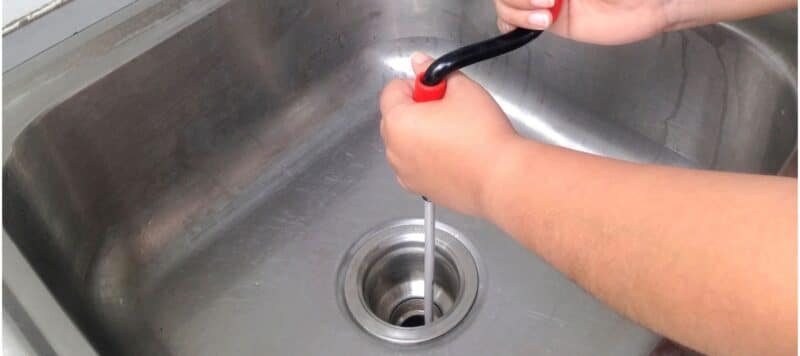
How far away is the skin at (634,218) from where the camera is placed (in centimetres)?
29

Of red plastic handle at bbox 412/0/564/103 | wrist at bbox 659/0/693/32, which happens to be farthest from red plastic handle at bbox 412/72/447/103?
wrist at bbox 659/0/693/32

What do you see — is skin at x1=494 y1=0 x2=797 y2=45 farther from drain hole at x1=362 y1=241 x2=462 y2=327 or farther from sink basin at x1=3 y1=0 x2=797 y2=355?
drain hole at x1=362 y1=241 x2=462 y2=327

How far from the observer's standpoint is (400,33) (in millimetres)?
710

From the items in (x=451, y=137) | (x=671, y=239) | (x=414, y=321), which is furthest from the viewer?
(x=414, y=321)

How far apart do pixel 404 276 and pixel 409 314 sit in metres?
0.04

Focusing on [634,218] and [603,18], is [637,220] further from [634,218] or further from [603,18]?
[603,18]

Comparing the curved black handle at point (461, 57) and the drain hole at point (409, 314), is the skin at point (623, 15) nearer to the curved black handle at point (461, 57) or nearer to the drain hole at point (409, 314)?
the curved black handle at point (461, 57)

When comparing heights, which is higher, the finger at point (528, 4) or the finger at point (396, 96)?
the finger at point (528, 4)

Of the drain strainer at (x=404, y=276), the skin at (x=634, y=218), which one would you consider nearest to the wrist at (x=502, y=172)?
the skin at (x=634, y=218)

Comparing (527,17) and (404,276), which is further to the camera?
(404,276)

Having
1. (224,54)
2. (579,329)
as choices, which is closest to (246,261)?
(224,54)

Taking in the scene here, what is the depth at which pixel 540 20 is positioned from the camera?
0.46 m

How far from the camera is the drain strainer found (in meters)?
0.60

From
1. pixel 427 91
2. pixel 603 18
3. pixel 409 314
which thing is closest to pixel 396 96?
pixel 427 91
